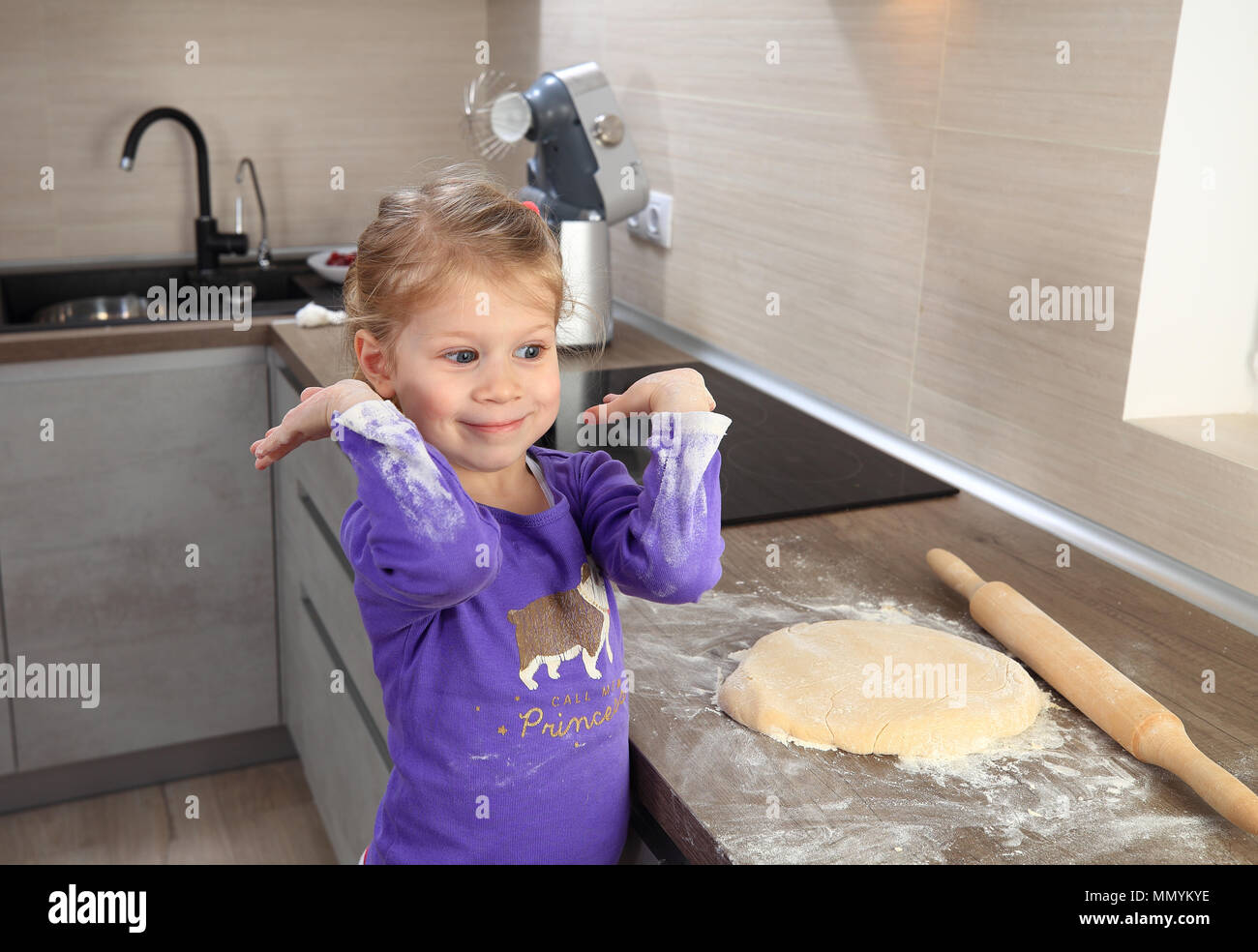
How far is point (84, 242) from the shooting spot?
2.30 metres

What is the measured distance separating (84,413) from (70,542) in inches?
9.0

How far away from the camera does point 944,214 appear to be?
1.35 meters

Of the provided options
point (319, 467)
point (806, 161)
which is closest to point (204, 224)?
point (319, 467)

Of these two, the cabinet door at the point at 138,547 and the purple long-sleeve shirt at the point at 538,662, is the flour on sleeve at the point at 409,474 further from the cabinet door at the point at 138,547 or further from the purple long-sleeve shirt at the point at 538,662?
the cabinet door at the point at 138,547

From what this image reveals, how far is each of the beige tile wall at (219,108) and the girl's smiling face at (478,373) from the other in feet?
4.74

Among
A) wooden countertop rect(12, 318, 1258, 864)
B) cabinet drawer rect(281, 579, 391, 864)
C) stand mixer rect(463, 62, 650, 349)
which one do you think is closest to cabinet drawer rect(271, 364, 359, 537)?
cabinet drawer rect(281, 579, 391, 864)

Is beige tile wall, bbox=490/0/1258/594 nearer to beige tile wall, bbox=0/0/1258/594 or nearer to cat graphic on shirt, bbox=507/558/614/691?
beige tile wall, bbox=0/0/1258/594

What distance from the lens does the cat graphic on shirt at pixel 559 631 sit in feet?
2.72

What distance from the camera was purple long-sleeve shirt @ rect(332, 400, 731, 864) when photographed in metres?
0.80

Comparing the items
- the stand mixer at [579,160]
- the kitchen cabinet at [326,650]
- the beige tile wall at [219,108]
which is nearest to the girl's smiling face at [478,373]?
the kitchen cabinet at [326,650]

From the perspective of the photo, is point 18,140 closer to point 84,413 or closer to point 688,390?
point 84,413

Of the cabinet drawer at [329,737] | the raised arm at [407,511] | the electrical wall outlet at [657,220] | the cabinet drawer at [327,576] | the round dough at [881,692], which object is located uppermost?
the electrical wall outlet at [657,220]

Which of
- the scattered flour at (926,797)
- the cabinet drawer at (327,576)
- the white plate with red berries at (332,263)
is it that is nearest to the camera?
the scattered flour at (926,797)

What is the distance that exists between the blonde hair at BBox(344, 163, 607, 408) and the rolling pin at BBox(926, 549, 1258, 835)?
0.45 meters
